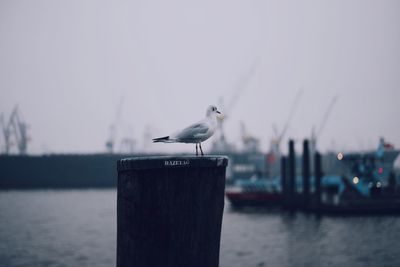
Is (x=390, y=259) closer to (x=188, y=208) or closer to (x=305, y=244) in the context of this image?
(x=305, y=244)

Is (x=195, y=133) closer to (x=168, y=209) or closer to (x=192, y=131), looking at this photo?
(x=192, y=131)

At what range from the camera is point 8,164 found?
10506 cm

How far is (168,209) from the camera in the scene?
9.01 feet

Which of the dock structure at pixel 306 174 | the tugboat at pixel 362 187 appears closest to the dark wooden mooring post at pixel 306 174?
the dock structure at pixel 306 174

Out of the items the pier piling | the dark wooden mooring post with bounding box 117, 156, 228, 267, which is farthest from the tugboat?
the dark wooden mooring post with bounding box 117, 156, 228, 267

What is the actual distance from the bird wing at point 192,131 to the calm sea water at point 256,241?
16649 millimetres

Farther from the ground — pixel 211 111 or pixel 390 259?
pixel 211 111

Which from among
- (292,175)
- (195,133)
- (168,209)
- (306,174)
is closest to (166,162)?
(168,209)

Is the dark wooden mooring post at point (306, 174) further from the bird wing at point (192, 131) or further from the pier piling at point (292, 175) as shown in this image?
the bird wing at point (192, 131)

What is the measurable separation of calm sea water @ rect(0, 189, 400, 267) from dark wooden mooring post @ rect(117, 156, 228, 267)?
17.6 m

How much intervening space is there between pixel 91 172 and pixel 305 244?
8956 centimetres

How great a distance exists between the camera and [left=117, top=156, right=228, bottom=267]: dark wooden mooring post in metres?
2.74

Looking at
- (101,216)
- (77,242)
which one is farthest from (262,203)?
(77,242)

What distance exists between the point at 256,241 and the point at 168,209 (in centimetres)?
2527
